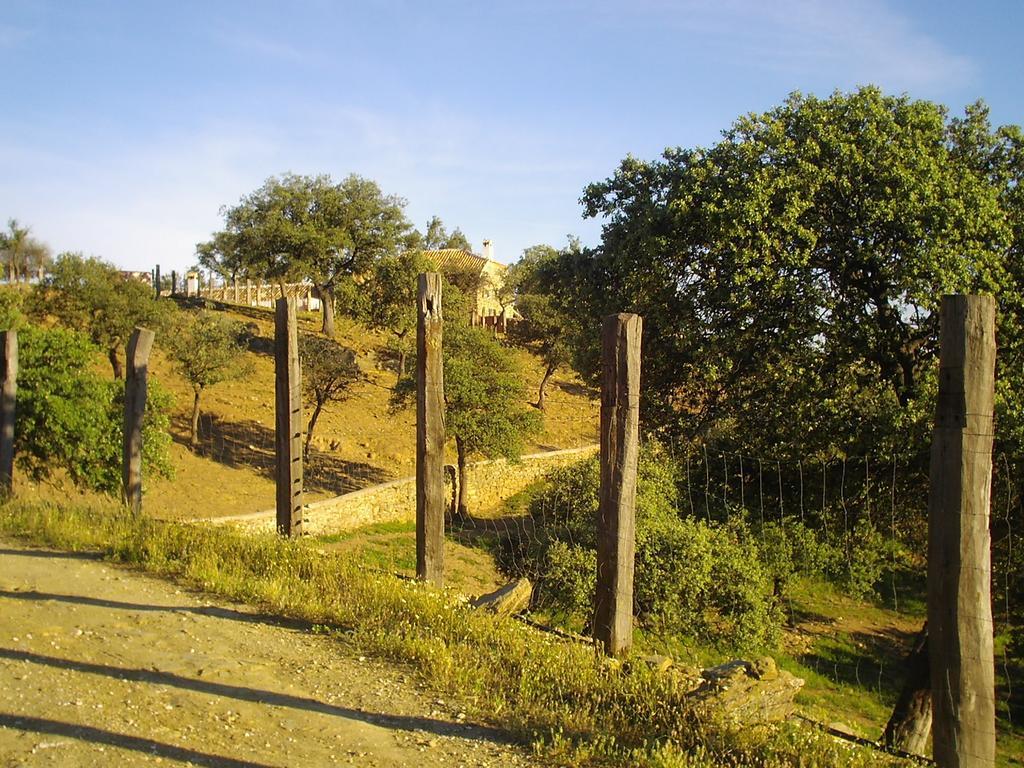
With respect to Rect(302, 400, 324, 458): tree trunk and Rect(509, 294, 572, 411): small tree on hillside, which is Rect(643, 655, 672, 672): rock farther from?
Rect(509, 294, 572, 411): small tree on hillside

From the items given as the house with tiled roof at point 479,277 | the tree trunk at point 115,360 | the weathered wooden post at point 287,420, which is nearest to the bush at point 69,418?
the weathered wooden post at point 287,420

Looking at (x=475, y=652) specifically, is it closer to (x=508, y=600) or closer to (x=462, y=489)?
(x=508, y=600)

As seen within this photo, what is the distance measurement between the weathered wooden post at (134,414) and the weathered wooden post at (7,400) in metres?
3.06

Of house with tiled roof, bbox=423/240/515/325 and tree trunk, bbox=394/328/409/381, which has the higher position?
house with tiled roof, bbox=423/240/515/325

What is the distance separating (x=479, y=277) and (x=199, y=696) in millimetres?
49899

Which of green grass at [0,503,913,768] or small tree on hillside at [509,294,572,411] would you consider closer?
green grass at [0,503,913,768]

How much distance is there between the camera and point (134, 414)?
1032cm

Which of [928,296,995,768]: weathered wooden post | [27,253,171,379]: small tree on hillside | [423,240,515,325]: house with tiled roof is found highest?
[423,240,515,325]: house with tiled roof

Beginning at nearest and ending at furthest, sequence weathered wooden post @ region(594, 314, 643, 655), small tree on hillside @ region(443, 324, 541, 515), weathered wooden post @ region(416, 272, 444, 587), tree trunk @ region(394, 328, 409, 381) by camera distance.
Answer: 1. weathered wooden post @ region(594, 314, 643, 655)
2. weathered wooden post @ region(416, 272, 444, 587)
3. small tree on hillside @ region(443, 324, 541, 515)
4. tree trunk @ region(394, 328, 409, 381)

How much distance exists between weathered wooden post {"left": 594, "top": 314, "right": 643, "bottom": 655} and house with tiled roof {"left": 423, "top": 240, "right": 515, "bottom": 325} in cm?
4473

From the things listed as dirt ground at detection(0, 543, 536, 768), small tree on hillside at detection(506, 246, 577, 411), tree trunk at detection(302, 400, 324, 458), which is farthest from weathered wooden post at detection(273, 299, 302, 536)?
small tree on hillside at detection(506, 246, 577, 411)

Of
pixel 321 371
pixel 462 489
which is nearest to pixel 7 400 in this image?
pixel 462 489

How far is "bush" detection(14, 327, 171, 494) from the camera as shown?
16.6 metres

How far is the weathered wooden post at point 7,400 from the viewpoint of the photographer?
1223 centimetres
